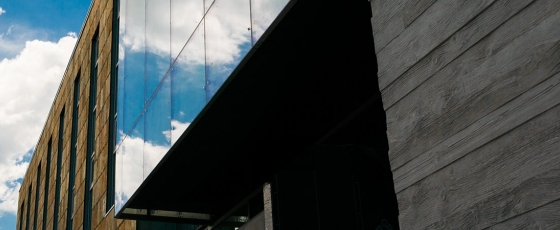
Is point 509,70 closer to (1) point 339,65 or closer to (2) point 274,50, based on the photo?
(2) point 274,50

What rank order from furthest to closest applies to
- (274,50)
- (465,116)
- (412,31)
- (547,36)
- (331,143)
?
(331,143), (274,50), (412,31), (465,116), (547,36)

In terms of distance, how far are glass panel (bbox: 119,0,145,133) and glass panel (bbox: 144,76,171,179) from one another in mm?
845

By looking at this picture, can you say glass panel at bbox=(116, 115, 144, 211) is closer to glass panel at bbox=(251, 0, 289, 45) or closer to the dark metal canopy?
the dark metal canopy

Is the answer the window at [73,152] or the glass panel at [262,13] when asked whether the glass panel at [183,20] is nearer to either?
the glass panel at [262,13]

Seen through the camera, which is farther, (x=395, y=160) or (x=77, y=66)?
(x=77, y=66)

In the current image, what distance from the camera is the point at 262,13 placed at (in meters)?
10.0

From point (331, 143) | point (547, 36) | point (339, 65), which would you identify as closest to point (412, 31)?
point (547, 36)

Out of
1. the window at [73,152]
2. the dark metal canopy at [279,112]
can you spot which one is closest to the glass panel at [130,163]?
the dark metal canopy at [279,112]

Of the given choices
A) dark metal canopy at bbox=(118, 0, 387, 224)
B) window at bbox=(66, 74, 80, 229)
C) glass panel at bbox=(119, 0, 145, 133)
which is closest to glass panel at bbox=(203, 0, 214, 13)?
dark metal canopy at bbox=(118, 0, 387, 224)

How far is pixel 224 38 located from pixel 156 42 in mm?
4015

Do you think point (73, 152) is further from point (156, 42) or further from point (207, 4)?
point (207, 4)

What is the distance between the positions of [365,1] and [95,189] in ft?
61.7

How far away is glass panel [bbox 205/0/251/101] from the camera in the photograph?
35.2 feet

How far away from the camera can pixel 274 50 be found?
1048 cm
